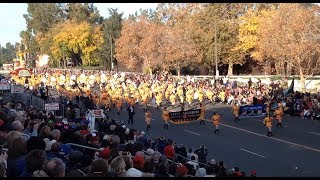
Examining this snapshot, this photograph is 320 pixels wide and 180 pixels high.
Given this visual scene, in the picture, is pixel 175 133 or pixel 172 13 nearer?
pixel 175 133

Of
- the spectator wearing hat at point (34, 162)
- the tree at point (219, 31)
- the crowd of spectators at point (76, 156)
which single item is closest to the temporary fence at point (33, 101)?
the crowd of spectators at point (76, 156)

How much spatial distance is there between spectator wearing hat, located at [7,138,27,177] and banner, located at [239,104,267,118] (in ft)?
81.0

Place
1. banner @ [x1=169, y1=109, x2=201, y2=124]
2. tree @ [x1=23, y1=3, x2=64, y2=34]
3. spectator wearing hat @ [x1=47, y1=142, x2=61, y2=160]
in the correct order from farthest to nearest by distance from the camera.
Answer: tree @ [x1=23, y1=3, x2=64, y2=34], banner @ [x1=169, y1=109, x2=201, y2=124], spectator wearing hat @ [x1=47, y1=142, x2=61, y2=160]

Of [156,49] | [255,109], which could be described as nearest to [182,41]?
[156,49]

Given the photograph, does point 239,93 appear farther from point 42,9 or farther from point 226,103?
point 42,9

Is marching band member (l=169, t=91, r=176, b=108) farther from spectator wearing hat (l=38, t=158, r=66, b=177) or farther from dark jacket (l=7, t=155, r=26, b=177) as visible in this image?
spectator wearing hat (l=38, t=158, r=66, b=177)

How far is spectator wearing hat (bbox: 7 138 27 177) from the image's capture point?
24.7 feet

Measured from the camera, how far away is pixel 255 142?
24703 mm

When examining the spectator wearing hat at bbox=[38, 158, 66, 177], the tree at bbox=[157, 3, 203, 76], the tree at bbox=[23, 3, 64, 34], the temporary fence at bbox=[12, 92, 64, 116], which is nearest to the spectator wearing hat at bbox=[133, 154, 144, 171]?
the spectator wearing hat at bbox=[38, 158, 66, 177]

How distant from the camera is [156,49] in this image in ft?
205

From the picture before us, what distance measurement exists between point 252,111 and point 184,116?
4512mm

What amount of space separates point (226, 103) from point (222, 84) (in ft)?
22.8

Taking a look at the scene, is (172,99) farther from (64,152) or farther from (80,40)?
(80,40)

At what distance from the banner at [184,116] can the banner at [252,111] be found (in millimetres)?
2890
